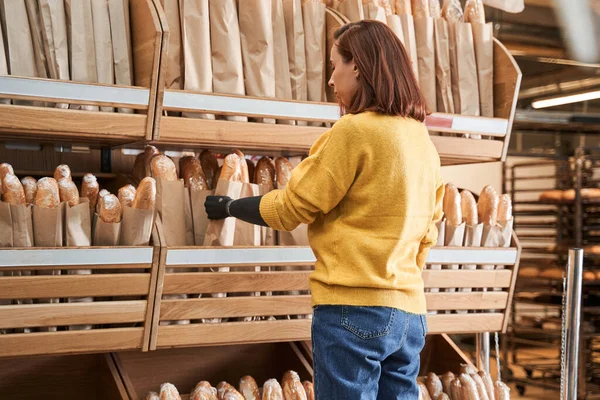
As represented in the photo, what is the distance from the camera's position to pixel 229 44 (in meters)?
2.35

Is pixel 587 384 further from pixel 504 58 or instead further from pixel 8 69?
pixel 8 69

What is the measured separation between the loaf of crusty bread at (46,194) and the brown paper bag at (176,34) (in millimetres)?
481

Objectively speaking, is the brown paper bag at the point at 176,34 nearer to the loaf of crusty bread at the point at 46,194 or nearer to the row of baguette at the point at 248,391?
the loaf of crusty bread at the point at 46,194

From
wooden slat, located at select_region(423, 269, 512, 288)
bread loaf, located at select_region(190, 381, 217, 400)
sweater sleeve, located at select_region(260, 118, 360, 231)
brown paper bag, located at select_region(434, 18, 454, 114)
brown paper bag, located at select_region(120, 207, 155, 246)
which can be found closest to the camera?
sweater sleeve, located at select_region(260, 118, 360, 231)

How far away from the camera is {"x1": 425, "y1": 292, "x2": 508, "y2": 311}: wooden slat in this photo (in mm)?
2631

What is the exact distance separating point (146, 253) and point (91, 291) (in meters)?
0.19

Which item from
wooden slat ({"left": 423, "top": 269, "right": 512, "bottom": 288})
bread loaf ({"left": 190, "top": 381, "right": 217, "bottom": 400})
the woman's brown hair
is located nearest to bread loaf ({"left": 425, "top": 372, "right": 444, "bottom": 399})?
wooden slat ({"left": 423, "top": 269, "right": 512, "bottom": 288})

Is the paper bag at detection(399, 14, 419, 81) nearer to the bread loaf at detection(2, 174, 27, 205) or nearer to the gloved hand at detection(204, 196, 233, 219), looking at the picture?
the gloved hand at detection(204, 196, 233, 219)

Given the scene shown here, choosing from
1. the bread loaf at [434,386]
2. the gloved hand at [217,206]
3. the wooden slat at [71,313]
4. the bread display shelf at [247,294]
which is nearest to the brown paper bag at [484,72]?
the bread display shelf at [247,294]

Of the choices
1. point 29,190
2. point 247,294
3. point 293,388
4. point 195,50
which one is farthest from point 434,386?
point 29,190

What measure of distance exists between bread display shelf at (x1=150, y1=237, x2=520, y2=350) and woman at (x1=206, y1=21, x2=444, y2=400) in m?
0.40

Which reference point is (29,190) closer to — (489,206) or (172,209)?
(172,209)

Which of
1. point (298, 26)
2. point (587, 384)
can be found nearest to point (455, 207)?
point (298, 26)

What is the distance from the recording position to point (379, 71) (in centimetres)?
188
